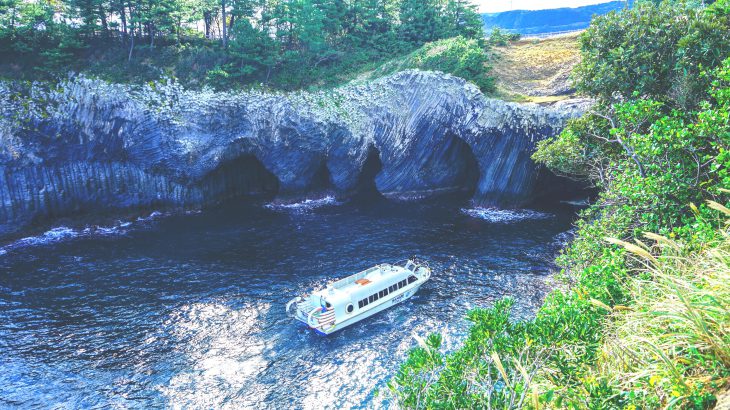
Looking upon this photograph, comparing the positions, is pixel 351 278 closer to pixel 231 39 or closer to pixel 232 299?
pixel 232 299

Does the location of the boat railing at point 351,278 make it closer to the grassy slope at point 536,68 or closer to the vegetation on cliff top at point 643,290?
the vegetation on cliff top at point 643,290

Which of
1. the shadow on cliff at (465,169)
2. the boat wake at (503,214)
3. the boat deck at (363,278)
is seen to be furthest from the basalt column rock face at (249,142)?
the boat deck at (363,278)

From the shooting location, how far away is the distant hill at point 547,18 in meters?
122

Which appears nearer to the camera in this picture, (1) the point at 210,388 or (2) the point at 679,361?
(2) the point at 679,361

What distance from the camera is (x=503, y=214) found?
4656cm

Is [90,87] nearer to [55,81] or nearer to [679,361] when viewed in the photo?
[55,81]

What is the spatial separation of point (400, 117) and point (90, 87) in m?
35.2

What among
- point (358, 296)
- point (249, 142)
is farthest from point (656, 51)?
point (249, 142)

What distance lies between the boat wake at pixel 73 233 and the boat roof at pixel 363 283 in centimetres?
2651

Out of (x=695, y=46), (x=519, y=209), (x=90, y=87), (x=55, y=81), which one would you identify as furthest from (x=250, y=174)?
(x=695, y=46)

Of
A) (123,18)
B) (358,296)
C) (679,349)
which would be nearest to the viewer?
(679,349)

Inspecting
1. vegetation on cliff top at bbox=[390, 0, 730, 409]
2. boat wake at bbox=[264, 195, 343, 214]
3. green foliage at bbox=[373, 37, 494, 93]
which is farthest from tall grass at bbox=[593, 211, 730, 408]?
green foliage at bbox=[373, 37, 494, 93]

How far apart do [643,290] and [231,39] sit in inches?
2445

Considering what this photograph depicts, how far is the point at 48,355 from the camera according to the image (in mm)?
25438
